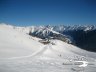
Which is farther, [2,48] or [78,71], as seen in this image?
[2,48]

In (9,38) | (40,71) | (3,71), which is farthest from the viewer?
(9,38)

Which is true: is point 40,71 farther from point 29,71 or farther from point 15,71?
point 15,71

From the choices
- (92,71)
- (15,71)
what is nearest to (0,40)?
(15,71)

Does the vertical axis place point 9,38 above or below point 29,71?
above

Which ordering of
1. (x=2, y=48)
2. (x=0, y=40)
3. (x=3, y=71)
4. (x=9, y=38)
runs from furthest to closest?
1. (x=9, y=38)
2. (x=0, y=40)
3. (x=2, y=48)
4. (x=3, y=71)

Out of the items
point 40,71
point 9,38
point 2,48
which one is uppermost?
point 9,38

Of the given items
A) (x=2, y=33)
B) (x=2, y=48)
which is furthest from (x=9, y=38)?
(x=2, y=48)

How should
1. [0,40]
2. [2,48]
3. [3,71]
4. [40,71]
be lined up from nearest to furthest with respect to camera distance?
[3,71] → [40,71] → [2,48] → [0,40]

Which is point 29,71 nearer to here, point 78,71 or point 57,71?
point 57,71

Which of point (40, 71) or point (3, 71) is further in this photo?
point (40, 71)
